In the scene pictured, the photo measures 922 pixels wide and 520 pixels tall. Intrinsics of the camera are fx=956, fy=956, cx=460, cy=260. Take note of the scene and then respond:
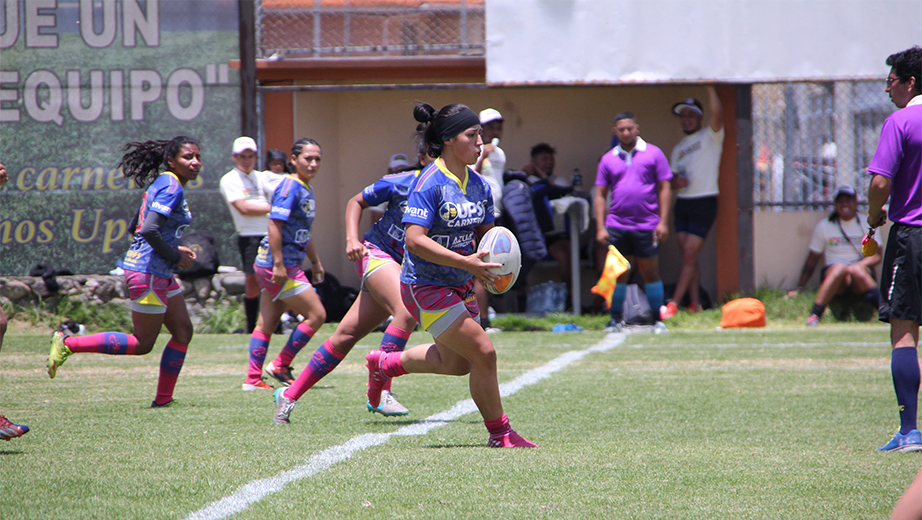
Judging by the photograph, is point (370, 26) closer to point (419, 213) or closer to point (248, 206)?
point (248, 206)

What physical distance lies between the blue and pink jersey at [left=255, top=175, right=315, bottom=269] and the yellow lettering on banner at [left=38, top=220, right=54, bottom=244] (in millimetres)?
5767

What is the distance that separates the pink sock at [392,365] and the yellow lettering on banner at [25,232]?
8.18 metres

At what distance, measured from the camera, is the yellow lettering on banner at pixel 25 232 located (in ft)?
38.6

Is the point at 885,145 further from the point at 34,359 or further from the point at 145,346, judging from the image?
the point at 34,359

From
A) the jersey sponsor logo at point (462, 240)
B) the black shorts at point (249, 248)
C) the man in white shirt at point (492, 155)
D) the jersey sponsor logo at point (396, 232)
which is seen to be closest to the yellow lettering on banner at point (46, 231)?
the black shorts at point (249, 248)

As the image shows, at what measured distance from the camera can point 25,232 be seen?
11.8 meters

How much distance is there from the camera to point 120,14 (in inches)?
474

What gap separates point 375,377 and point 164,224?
1.88 meters

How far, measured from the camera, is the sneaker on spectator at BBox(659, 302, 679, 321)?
1161 centimetres

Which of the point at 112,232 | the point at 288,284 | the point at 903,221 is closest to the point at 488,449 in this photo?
the point at 903,221

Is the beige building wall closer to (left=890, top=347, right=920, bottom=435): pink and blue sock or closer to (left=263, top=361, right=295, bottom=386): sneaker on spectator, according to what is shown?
(left=263, top=361, right=295, bottom=386): sneaker on spectator

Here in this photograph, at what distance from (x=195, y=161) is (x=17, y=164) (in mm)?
6634

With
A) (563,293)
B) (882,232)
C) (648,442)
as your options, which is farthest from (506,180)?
(648,442)

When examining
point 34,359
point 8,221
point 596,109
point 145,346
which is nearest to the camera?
point 145,346
